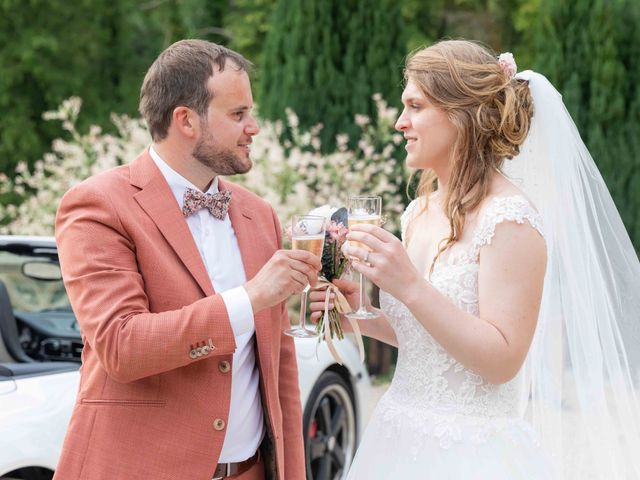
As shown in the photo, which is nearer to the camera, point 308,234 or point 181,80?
point 308,234

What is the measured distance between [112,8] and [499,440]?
1509 cm

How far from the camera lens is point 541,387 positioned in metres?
3.48

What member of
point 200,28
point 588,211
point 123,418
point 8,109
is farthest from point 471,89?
point 200,28

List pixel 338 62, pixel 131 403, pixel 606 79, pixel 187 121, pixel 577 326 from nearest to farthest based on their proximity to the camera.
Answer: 1. pixel 131 403
2. pixel 187 121
3. pixel 577 326
4. pixel 606 79
5. pixel 338 62

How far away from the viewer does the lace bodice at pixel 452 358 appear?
2873mm

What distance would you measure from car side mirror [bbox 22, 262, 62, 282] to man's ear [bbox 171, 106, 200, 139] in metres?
2.42

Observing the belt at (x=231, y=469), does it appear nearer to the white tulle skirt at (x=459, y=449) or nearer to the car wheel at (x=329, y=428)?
the white tulle skirt at (x=459, y=449)

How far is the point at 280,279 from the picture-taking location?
254 cm

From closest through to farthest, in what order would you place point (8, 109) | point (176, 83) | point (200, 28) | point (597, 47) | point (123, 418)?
point (123, 418) < point (176, 83) < point (597, 47) < point (8, 109) < point (200, 28)

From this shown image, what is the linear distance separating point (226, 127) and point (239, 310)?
2.01ft

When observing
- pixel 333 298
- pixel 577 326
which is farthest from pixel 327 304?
pixel 577 326

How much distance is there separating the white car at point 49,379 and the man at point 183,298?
0.89 metres

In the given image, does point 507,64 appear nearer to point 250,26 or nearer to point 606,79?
point 606,79

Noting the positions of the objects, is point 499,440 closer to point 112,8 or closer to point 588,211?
point 588,211
